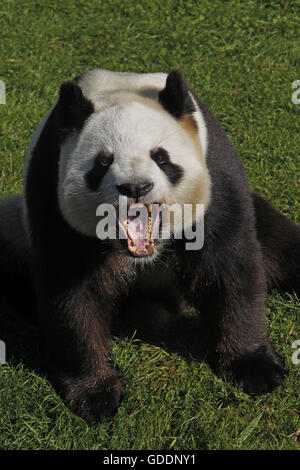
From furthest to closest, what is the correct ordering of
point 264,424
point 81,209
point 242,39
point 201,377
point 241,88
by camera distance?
point 242,39, point 241,88, point 201,377, point 264,424, point 81,209

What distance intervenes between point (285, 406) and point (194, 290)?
835 millimetres

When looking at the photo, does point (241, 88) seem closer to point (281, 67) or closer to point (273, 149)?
point (281, 67)

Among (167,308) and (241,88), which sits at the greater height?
(241,88)

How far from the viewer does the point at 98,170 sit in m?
3.62

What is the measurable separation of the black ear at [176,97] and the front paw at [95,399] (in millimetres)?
1594

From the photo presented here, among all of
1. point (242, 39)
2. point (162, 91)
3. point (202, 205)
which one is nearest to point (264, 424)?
point (202, 205)

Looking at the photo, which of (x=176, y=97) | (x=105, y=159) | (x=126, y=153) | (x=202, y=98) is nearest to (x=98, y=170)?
(x=105, y=159)

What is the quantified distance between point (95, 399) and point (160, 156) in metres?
1.49

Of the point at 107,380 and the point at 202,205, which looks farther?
the point at 107,380

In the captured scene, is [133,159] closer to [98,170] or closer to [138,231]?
[98,170]

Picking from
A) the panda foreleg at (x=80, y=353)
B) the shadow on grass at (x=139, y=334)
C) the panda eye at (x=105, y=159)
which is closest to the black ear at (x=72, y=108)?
the panda eye at (x=105, y=159)

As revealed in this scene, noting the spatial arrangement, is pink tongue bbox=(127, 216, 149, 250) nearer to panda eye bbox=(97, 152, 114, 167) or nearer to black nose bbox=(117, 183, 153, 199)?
black nose bbox=(117, 183, 153, 199)

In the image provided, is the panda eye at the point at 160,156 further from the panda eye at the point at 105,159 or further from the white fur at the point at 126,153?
the panda eye at the point at 105,159

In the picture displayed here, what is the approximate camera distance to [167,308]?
4.75 m
